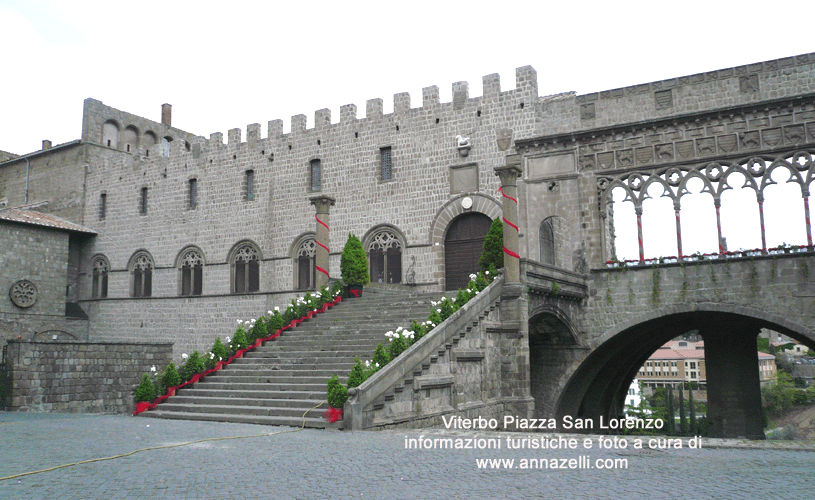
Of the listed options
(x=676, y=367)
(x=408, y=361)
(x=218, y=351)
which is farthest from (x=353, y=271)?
(x=676, y=367)

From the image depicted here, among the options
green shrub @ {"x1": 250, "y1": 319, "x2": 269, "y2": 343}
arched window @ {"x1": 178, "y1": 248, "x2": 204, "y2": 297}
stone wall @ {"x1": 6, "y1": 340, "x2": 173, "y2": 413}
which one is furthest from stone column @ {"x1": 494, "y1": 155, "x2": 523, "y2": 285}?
arched window @ {"x1": 178, "y1": 248, "x2": 204, "y2": 297}

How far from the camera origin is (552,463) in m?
8.97

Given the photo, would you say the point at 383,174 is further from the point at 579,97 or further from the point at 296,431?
the point at 296,431

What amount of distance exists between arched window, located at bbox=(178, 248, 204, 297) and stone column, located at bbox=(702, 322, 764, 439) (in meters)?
21.9

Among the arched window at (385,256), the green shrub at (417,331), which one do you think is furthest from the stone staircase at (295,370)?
the arched window at (385,256)

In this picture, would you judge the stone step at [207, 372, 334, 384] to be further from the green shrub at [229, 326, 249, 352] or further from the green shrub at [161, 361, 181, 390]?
the green shrub at [229, 326, 249, 352]

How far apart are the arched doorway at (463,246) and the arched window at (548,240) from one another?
6.38 ft

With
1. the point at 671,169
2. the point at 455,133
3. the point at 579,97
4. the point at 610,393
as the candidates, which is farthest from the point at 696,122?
the point at 610,393

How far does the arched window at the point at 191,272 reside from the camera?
30.5m

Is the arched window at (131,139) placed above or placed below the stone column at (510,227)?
above

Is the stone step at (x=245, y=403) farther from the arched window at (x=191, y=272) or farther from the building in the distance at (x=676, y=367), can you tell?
the building in the distance at (x=676, y=367)

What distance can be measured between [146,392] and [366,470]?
9367 millimetres

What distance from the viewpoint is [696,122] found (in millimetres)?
20672

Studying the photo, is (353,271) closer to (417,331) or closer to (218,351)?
(218,351)
